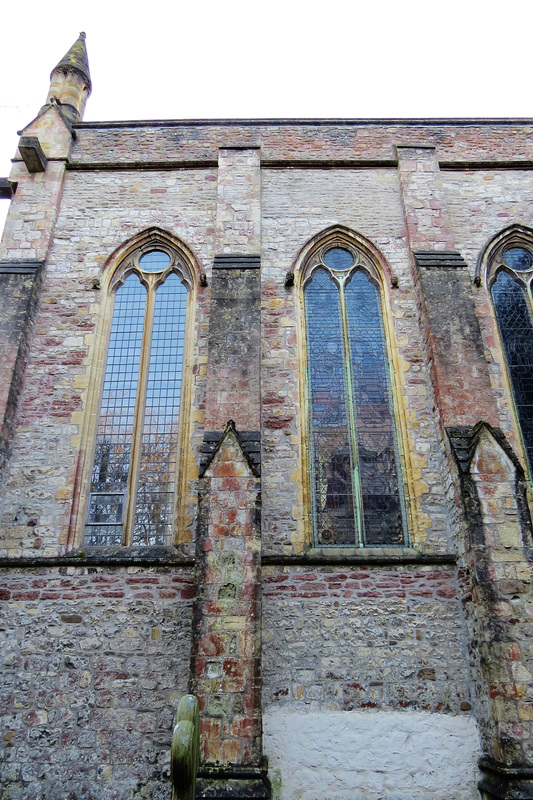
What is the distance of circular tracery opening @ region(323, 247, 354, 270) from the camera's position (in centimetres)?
925

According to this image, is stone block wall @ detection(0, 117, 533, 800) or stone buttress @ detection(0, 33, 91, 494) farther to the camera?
stone buttress @ detection(0, 33, 91, 494)

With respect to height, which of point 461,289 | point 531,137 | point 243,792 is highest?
point 531,137

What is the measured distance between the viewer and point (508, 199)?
382 inches

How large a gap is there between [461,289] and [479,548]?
12.2 ft

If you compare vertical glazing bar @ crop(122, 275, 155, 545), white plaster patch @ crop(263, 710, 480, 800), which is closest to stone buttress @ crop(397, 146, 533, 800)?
A: white plaster patch @ crop(263, 710, 480, 800)

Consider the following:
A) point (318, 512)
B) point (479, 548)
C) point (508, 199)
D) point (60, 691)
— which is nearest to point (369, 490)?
point (318, 512)

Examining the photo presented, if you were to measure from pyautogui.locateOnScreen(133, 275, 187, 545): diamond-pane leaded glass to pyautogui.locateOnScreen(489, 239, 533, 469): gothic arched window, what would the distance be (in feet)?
16.3

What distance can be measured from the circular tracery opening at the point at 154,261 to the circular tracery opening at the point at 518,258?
18.4ft

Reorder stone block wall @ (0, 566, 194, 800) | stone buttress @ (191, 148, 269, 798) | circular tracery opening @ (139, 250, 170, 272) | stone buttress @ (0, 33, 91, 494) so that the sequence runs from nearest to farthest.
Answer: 1. stone buttress @ (191, 148, 269, 798)
2. stone block wall @ (0, 566, 194, 800)
3. stone buttress @ (0, 33, 91, 494)
4. circular tracery opening @ (139, 250, 170, 272)

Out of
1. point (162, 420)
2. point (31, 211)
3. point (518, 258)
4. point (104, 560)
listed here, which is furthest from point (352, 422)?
point (31, 211)

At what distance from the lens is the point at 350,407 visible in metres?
8.12

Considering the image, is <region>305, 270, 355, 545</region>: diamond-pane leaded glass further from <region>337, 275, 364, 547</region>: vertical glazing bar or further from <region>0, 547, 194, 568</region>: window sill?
<region>0, 547, 194, 568</region>: window sill

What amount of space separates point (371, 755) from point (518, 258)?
7.62 meters

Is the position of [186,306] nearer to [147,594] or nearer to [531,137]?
[147,594]
